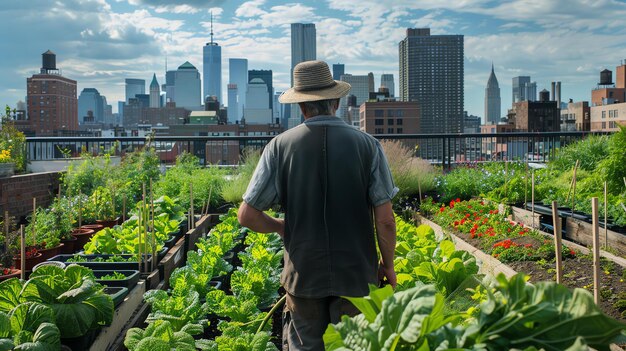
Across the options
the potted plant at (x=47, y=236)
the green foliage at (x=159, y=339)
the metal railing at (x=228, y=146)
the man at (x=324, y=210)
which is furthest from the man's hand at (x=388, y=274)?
the metal railing at (x=228, y=146)

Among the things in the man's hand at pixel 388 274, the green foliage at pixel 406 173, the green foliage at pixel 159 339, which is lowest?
the green foliage at pixel 159 339

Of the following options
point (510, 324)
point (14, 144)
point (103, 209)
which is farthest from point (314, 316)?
point (14, 144)

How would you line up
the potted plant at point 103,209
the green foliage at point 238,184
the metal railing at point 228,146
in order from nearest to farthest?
the potted plant at point 103,209
the green foliage at point 238,184
the metal railing at point 228,146

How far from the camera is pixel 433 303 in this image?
1.28 meters

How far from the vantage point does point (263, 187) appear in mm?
2941

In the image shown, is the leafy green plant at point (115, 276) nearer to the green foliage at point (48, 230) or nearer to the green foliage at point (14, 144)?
the green foliage at point (48, 230)

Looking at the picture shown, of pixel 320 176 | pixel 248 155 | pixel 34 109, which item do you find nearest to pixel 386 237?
pixel 320 176

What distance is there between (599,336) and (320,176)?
1732mm

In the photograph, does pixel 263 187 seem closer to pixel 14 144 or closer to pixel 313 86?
pixel 313 86

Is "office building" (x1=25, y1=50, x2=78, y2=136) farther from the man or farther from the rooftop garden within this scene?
the man

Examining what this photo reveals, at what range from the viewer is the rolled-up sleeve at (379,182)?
2.89m

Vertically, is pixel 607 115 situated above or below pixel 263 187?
above

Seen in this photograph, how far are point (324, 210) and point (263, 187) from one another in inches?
12.5

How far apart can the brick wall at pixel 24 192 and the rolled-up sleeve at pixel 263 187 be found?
630cm
